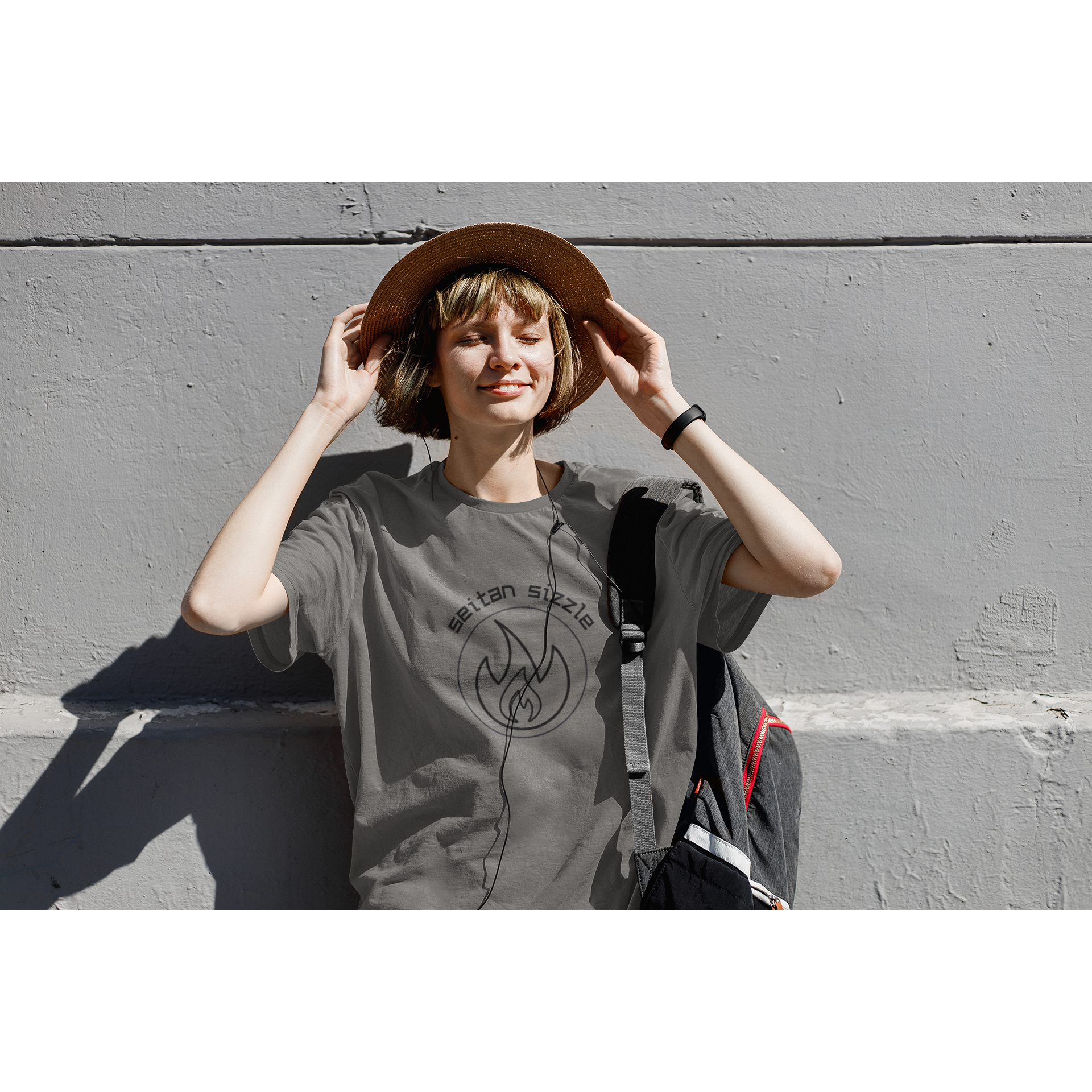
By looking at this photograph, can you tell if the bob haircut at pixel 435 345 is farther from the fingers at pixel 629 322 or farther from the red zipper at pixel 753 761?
the red zipper at pixel 753 761

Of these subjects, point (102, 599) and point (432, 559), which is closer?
point (432, 559)

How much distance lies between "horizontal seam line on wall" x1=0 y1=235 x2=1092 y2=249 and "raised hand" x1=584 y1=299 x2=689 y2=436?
0.51 meters

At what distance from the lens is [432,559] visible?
6.97 feet

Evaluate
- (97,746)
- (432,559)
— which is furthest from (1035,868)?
(97,746)

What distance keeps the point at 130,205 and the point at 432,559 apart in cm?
152

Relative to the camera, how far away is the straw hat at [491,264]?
2.11 meters

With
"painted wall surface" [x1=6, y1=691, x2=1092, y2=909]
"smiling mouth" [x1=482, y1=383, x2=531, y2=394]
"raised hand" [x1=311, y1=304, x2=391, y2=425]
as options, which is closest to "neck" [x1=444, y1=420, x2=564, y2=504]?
"smiling mouth" [x1=482, y1=383, x2=531, y2=394]

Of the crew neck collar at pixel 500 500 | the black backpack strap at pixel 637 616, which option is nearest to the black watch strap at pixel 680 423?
the black backpack strap at pixel 637 616

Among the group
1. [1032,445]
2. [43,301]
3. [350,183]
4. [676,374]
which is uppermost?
[350,183]

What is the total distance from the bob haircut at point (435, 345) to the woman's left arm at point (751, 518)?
27 cm

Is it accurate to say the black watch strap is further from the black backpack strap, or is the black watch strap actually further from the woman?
the black backpack strap

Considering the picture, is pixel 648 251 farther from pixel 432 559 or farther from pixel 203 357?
pixel 203 357

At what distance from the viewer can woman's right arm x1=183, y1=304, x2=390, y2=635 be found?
5.86 ft

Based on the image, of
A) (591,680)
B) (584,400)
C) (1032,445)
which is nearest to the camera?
(591,680)
